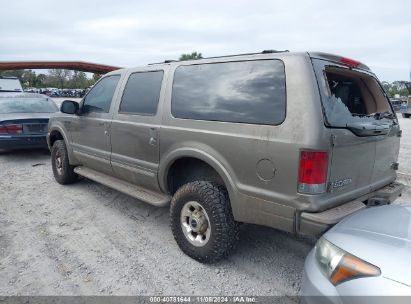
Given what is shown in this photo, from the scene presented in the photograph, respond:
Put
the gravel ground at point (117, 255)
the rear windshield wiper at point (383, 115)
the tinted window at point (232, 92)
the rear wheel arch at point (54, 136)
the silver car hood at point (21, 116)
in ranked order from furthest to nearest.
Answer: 1. the silver car hood at point (21, 116)
2. the rear wheel arch at point (54, 136)
3. the rear windshield wiper at point (383, 115)
4. the gravel ground at point (117, 255)
5. the tinted window at point (232, 92)

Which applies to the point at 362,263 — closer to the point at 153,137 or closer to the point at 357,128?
the point at 357,128

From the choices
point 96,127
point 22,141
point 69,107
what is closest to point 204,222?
point 96,127

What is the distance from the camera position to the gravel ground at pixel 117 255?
→ 281 cm

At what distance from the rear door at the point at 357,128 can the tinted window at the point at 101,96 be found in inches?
109

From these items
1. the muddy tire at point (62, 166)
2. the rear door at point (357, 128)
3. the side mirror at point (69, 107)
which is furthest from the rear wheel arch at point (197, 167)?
the muddy tire at point (62, 166)

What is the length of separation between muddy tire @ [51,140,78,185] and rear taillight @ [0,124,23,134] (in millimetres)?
2304

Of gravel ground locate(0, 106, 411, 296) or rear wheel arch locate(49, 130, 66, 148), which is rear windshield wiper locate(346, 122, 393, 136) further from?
rear wheel arch locate(49, 130, 66, 148)

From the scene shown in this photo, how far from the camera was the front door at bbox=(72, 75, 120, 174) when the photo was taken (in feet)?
14.1

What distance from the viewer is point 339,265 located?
1.81m

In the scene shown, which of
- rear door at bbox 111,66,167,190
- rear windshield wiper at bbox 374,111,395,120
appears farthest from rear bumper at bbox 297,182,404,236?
rear door at bbox 111,66,167,190

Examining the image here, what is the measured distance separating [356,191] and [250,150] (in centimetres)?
100

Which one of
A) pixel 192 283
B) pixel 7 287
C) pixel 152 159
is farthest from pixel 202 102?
pixel 7 287

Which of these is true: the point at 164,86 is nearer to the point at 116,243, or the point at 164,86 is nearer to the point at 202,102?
the point at 202,102

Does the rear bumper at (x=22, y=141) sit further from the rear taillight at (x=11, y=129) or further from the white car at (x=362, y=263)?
the white car at (x=362, y=263)
